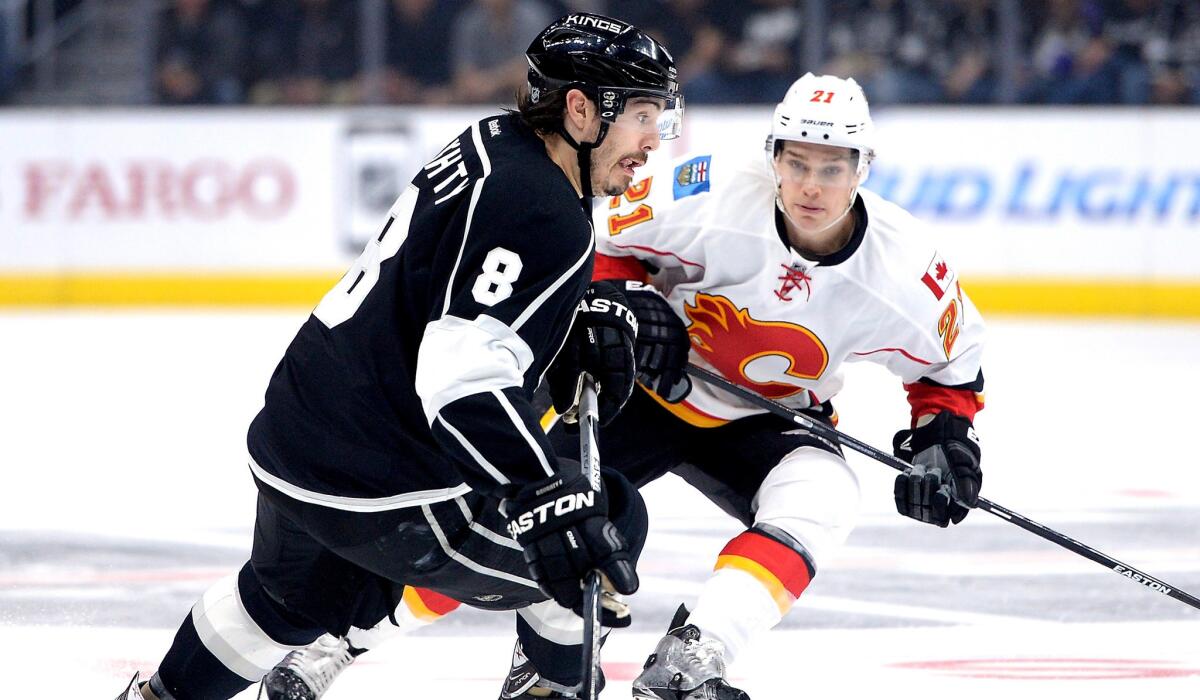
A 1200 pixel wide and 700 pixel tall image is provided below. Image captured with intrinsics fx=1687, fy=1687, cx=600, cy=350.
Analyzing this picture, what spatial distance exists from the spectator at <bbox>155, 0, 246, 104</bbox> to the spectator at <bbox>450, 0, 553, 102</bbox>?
4.32ft

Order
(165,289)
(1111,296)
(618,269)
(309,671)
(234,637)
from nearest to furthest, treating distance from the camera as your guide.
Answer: (234,637)
(309,671)
(618,269)
(1111,296)
(165,289)

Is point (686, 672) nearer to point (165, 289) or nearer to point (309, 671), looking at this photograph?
point (309, 671)

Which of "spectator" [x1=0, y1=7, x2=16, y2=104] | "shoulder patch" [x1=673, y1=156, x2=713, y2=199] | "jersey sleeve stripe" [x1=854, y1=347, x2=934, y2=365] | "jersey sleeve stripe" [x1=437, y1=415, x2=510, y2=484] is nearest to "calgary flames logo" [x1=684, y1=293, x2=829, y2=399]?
"jersey sleeve stripe" [x1=854, y1=347, x2=934, y2=365]

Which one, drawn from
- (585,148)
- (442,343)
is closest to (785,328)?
(585,148)

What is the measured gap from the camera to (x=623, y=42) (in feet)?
8.10

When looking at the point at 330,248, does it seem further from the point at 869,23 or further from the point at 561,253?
the point at 561,253

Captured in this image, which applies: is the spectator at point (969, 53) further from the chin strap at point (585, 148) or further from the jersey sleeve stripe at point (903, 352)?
the chin strap at point (585, 148)

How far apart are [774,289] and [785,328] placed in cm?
8

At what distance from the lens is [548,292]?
88.7 inches

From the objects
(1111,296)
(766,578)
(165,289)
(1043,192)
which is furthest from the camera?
(165,289)

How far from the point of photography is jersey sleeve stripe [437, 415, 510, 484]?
7.14 ft

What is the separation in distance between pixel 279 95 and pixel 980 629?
23.5ft

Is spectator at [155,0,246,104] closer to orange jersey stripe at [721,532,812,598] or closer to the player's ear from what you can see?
orange jersey stripe at [721,532,812,598]

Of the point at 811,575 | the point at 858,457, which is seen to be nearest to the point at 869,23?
the point at 858,457
